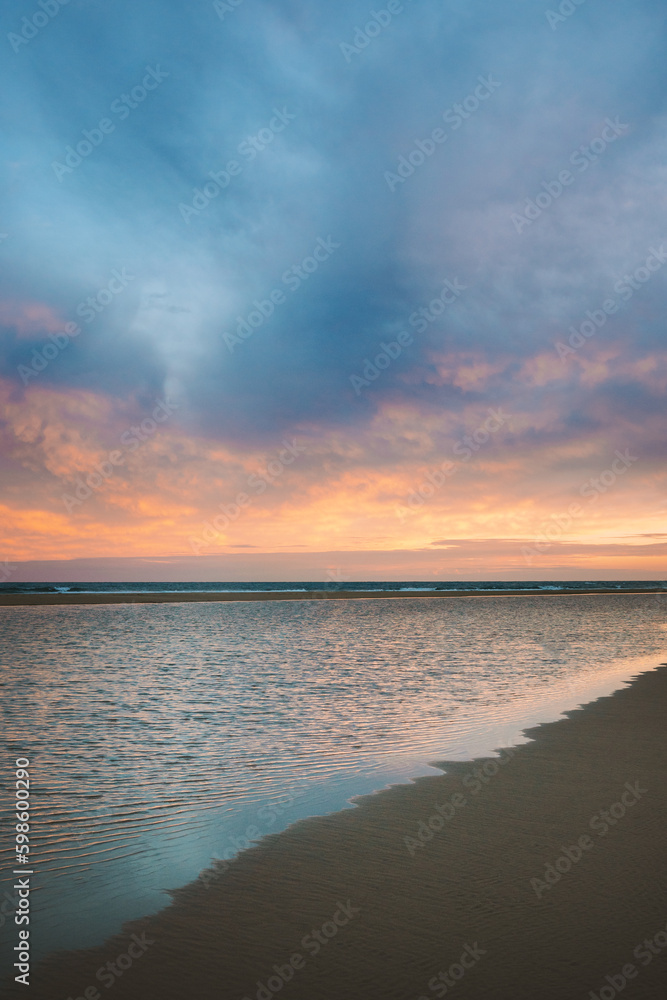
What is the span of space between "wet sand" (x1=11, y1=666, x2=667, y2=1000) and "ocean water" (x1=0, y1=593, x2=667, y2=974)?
547 millimetres

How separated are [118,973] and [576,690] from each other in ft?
48.2

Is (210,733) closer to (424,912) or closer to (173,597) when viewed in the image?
(424,912)

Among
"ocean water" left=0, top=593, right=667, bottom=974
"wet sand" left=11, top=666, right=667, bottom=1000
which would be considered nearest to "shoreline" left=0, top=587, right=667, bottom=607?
"ocean water" left=0, top=593, right=667, bottom=974

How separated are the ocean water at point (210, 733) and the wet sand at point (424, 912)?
0.55 metres

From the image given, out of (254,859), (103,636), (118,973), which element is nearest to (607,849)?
(254,859)

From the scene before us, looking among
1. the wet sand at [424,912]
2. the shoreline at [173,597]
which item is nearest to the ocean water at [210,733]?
the wet sand at [424,912]

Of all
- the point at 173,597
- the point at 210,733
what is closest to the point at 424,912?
the point at 210,733

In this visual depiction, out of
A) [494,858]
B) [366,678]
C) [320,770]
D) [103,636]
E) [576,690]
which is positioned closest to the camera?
[494,858]

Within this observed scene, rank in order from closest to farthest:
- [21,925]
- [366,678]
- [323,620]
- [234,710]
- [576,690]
A: 1. [21,925]
2. [234,710]
3. [576,690]
4. [366,678]
5. [323,620]

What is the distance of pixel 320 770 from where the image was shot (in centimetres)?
1042

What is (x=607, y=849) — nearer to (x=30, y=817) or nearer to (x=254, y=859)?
(x=254, y=859)

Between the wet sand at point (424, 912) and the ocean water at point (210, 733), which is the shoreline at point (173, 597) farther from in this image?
the wet sand at point (424, 912)

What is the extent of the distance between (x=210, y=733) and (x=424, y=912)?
7.27 meters

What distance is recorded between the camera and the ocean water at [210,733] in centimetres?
709
